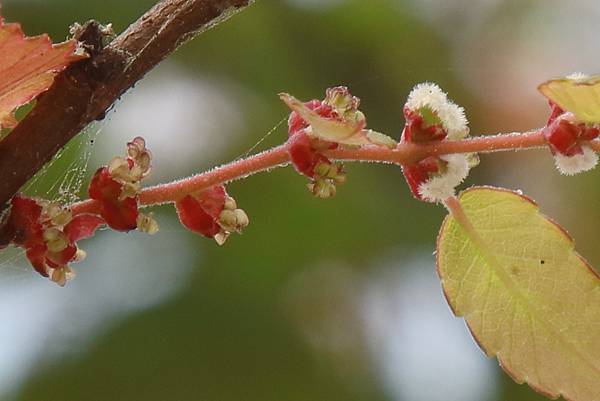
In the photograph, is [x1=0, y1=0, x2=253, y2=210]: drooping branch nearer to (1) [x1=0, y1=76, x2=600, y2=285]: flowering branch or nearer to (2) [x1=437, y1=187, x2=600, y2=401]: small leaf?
(1) [x1=0, y1=76, x2=600, y2=285]: flowering branch

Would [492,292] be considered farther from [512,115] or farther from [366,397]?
[512,115]

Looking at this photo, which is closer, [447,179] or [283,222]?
[447,179]

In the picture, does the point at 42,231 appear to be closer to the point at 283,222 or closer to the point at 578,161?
the point at 578,161

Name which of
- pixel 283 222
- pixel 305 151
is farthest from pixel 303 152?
pixel 283 222

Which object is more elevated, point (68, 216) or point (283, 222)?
point (68, 216)

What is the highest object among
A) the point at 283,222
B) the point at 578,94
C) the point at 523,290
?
the point at 578,94
